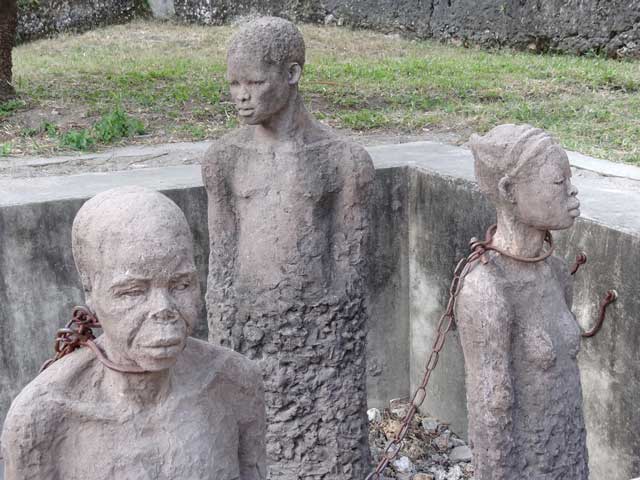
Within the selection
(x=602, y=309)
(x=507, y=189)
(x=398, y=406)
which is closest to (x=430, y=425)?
(x=398, y=406)

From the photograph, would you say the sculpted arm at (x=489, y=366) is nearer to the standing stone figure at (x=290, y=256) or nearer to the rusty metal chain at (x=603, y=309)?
the standing stone figure at (x=290, y=256)

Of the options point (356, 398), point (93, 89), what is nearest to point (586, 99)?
point (93, 89)

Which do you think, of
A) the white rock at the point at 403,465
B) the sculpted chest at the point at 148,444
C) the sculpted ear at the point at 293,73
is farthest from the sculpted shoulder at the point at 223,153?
the white rock at the point at 403,465

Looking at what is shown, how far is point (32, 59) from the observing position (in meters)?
11.5

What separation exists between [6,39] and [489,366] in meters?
6.52

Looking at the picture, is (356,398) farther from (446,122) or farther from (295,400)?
(446,122)

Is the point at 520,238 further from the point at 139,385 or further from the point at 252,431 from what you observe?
the point at 139,385

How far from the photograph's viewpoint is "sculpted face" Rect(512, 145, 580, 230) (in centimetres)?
311

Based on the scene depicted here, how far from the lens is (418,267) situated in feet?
17.7

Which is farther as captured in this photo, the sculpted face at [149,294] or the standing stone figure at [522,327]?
the standing stone figure at [522,327]

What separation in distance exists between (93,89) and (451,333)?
5211 millimetres

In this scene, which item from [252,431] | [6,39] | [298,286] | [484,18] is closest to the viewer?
[252,431]

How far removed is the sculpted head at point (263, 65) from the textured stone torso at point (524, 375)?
43.9 inches

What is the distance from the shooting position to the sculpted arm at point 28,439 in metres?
2.10
